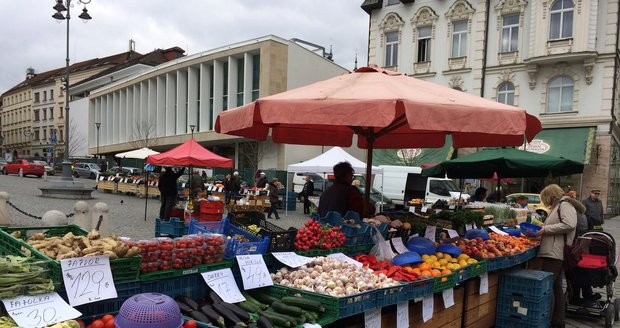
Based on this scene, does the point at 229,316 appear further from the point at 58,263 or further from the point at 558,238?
the point at 558,238

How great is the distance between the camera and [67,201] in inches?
736

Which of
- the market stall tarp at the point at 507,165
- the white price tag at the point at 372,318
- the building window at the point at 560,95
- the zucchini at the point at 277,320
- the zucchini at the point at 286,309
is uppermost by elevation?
the building window at the point at 560,95

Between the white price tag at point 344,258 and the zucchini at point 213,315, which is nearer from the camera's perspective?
the zucchini at point 213,315

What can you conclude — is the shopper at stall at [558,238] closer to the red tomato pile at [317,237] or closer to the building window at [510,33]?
the red tomato pile at [317,237]

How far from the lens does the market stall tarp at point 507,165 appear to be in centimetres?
912

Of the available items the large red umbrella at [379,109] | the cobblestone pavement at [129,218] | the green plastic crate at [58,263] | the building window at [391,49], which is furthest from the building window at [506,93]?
the green plastic crate at [58,263]

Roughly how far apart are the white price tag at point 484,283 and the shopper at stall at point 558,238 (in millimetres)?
1339

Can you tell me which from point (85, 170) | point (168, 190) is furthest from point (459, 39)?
point (85, 170)

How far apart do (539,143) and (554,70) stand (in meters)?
3.95

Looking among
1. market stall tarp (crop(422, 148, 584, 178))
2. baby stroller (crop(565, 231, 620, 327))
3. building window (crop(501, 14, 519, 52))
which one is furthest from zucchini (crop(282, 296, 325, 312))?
building window (crop(501, 14, 519, 52))

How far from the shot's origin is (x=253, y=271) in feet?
12.4

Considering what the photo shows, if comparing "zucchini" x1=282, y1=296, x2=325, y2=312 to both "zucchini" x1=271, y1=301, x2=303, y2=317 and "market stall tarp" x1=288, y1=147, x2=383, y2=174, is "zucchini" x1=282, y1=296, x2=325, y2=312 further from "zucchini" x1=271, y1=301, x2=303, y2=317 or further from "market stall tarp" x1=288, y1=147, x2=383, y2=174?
"market stall tarp" x1=288, y1=147, x2=383, y2=174

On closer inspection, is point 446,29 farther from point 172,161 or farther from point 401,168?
point 172,161

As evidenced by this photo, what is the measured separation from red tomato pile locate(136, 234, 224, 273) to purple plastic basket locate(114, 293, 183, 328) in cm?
56
